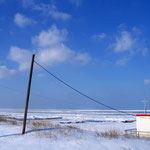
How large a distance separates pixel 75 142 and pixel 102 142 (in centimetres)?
180

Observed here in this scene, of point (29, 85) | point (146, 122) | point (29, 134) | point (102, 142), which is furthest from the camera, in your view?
point (146, 122)

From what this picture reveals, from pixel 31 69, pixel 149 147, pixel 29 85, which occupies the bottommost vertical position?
pixel 149 147

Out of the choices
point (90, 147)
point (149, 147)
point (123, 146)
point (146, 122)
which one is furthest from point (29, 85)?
point (146, 122)

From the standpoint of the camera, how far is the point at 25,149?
980 cm

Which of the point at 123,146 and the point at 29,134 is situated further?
the point at 29,134

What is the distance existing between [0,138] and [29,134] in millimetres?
1809

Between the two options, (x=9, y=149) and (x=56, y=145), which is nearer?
(x=9, y=149)

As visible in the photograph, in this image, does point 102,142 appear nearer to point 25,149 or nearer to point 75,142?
point 75,142

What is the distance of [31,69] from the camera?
1404 cm

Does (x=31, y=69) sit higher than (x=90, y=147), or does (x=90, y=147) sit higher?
Answer: (x=31, y=69)

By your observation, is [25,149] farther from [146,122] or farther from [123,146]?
[146,122]


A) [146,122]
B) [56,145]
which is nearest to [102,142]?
[56,145]

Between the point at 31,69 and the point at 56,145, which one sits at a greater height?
the point at 31,69

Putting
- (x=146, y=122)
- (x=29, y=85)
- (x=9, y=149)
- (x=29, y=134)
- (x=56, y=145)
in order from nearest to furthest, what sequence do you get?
(x=9, y=149)
(x=56, y=145)
(x=29, y=134)
(x=29, y=85)
(x=146, y=122)
